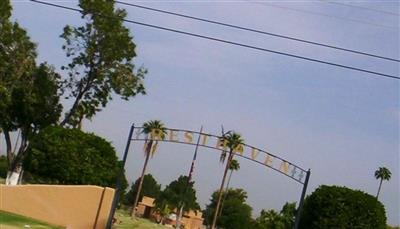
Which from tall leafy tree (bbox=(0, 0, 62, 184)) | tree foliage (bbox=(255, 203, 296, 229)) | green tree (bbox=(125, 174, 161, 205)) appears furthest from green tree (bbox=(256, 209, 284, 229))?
tall leafy tree (bbox=(0, 0, 62, 184))

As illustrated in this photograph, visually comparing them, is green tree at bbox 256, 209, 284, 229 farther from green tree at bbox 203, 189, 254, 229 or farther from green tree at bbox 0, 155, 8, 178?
green tree at bbox 0, 155, 8, 178

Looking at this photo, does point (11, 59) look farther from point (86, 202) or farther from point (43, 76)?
point (86, 202)

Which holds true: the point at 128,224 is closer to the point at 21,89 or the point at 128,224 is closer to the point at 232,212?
the point at 21,89

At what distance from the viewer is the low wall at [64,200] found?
22.4 m

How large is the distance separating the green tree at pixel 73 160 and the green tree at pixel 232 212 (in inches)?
1994

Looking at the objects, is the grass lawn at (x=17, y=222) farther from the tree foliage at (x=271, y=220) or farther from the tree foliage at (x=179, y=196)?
the tree foliage at (x=179, y=196)

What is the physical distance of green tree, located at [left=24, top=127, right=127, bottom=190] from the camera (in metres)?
25.9

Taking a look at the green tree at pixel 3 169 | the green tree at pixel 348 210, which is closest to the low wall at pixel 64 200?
the green tree at pixel 348 210

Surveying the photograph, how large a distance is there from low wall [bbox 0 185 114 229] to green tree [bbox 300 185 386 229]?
688cm

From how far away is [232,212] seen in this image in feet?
294

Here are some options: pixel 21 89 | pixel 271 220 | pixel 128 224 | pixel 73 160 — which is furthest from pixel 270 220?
pixel 73 160

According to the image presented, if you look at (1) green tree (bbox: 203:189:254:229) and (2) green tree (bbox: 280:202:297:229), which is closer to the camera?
(2) green tree (bbox: 280:202:297:229)

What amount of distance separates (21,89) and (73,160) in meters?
16.3

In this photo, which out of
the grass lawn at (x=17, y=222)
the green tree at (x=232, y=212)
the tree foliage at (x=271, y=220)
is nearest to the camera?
the grass lawn at (x=17, y=222)
